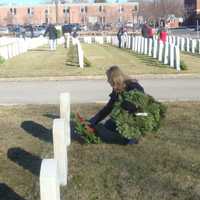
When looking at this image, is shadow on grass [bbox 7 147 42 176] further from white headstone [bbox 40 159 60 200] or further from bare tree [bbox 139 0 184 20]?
bare tree [bbox 139 0 184 20]

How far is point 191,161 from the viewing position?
320 inches

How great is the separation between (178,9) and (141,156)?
10273 centimetres

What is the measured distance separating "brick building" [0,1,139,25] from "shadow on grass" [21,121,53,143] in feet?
397

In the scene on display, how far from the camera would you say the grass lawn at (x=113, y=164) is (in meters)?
6.89

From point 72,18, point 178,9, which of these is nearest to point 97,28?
point 178,9

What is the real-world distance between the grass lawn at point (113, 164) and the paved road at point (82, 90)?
3415 millimetres

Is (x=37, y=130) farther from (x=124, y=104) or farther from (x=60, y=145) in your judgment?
(x=60, y=145)

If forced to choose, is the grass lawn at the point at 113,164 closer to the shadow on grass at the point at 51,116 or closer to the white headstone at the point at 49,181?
the shadow on grass at the point at 51,116

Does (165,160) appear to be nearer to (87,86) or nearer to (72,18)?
(87,86)

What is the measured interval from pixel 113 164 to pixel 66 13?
131m

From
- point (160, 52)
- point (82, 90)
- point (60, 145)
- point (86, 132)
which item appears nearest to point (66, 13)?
point (160, 52)

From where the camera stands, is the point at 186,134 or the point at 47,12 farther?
the point at 47,12

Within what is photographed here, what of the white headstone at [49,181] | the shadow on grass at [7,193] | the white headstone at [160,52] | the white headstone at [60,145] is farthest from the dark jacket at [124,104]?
the white headstone at [160,52]

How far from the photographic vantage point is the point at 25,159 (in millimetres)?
8539
